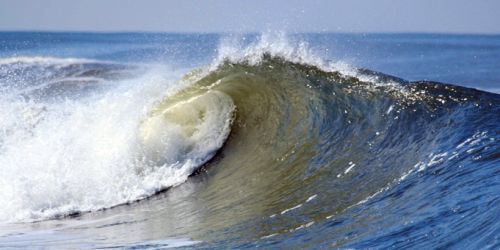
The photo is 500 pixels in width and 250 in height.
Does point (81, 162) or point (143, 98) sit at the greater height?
point (143, 98)

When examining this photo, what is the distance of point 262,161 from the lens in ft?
32.8

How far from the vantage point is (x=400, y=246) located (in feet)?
19.1

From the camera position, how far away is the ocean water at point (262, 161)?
6.88 m

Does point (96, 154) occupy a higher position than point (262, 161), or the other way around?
point (96, 154)

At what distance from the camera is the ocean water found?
688cm

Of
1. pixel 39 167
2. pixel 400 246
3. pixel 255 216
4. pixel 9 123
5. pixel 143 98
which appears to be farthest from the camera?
pixel 9 123

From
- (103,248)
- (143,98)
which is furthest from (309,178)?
(143,98)

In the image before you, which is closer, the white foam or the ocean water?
the ocean water

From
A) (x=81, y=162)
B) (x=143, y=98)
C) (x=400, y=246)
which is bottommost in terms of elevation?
(x=400, y=246)

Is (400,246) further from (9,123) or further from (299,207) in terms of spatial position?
(9,123)

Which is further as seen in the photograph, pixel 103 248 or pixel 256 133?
pixel 256 133

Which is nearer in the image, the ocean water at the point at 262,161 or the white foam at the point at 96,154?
the ocean water at the point at 262,161

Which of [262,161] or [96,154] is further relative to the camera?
[96,154]

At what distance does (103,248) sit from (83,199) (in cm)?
235
